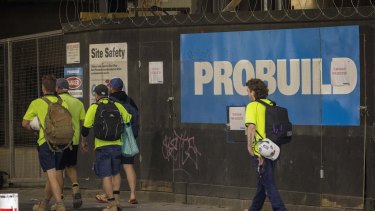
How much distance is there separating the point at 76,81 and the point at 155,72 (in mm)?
1502

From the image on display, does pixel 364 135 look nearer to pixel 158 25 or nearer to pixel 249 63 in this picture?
pixel 249 63

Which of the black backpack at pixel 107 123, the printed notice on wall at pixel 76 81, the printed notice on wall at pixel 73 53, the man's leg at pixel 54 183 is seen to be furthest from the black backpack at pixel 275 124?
the printed notice on wall at pixel 73 53

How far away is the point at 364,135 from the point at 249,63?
185 centimetres

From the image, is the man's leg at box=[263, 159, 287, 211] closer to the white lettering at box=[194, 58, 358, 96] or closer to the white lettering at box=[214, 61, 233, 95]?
the white lettering at box=[194, 58, 358, 96]

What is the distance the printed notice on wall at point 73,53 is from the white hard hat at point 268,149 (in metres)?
4.58

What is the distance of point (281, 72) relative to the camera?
1084cm

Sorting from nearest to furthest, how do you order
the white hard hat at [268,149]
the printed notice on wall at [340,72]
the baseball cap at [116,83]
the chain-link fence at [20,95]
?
the white hard hat at [268,149] → the printed notice on wall at [340,72] → the baseball cap at [116,83] → the chain-link fence at [20,95]

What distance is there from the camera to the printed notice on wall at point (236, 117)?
36.9 feet

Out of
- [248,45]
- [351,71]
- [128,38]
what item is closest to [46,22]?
[128,38]

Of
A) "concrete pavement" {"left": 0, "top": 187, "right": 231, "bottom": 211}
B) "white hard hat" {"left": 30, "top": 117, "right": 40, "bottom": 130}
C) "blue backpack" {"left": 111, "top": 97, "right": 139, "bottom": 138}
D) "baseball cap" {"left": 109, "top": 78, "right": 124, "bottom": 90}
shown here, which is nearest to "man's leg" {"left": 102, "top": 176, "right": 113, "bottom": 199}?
"concrete pavement" {"left": 0, "top": 187, "right": 231, "bottom": 211}

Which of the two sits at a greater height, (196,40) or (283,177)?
(196,40)

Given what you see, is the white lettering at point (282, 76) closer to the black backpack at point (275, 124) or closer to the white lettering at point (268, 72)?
the white lettering at point (268, 72)

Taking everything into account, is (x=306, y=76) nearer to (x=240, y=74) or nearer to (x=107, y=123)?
(x=240, y=74)

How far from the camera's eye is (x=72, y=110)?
11.2 m
